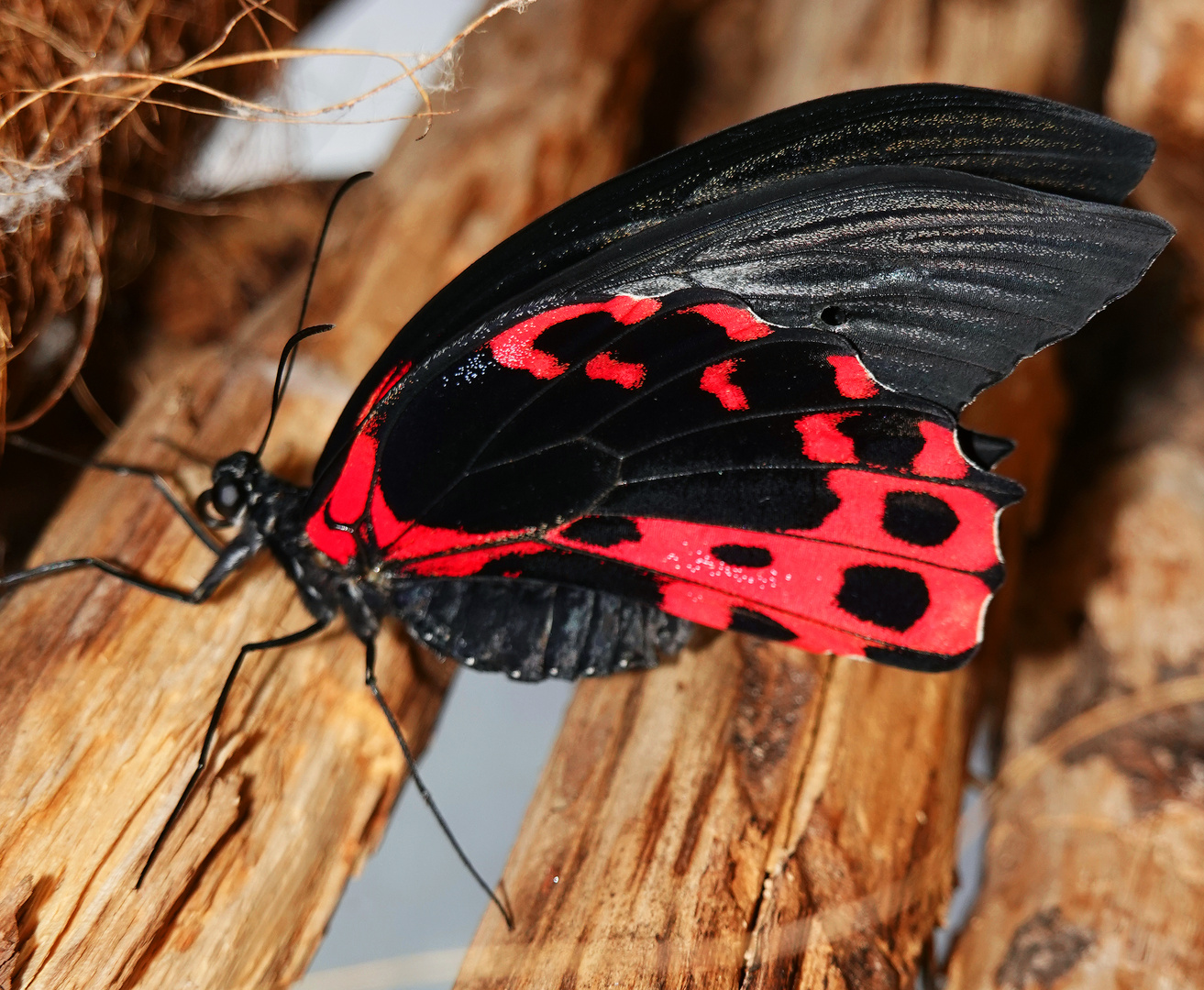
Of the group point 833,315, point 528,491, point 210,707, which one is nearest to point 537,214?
point 528,491

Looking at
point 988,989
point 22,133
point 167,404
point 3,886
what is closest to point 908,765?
point 988,989

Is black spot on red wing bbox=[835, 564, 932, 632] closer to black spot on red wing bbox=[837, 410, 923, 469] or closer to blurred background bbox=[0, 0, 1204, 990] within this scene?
black spot on red wing bbox=[837, 410, 923, 469]

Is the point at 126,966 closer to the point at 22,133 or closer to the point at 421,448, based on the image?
the point at 421,448

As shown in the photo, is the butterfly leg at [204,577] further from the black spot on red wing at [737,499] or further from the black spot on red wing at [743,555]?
the black spot on red wing at [743,555]

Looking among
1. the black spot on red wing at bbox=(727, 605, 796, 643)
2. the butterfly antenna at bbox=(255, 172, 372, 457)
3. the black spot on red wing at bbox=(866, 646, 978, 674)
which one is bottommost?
the black spot on red wing at bbox=(866, 646, 978, 674)

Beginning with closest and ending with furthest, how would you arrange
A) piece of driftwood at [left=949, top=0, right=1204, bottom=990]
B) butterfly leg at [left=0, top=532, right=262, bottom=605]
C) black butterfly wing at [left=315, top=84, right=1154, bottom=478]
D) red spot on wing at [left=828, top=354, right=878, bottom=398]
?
black butterfly wing at [left=315, top=84, right=1154, bottom=478] → red spot on wing at [left=828, top=354, right=878, bottom=398] → butterfly leg at [left=0, top=532, right=262, bottom=605] → piece of driftwood at [left=949, top=0, right=1204, bottom=990]

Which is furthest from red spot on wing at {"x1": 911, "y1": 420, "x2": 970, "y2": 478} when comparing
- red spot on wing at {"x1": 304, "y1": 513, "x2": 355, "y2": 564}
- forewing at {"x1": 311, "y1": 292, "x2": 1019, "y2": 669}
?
red spot on wing at {"x1": 304, "y1": 513, "x2": 355, "y2": 564}
